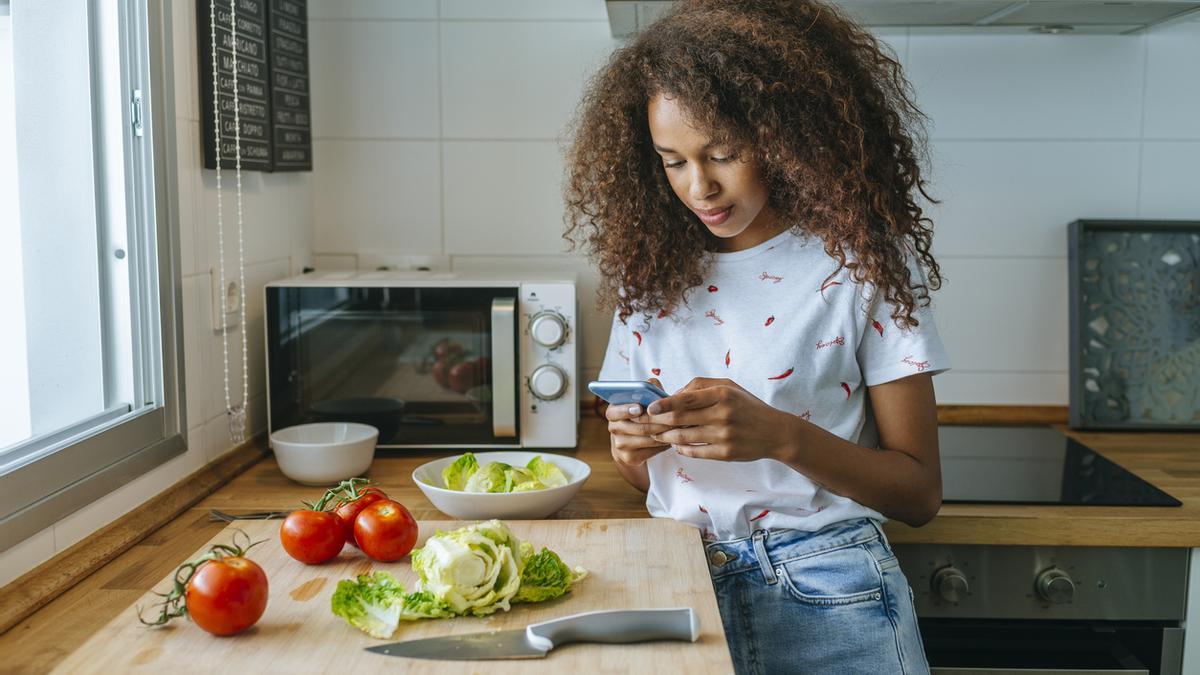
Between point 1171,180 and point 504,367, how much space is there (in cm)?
126

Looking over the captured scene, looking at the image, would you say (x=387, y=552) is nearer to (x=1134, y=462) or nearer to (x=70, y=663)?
(x=70, y=663)

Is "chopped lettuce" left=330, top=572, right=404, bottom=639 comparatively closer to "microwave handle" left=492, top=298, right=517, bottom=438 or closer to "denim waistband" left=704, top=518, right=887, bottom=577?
"denim waistband" left=704, top=518, right=887, bottom=577

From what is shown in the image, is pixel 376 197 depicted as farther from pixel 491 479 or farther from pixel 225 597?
pixel 225 597

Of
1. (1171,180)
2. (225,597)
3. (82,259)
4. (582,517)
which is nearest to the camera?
(225,597)

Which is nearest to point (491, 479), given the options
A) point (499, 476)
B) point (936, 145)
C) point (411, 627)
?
point (499, 476)

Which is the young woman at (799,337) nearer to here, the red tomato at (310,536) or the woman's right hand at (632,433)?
the woman's right hand at (632,433)

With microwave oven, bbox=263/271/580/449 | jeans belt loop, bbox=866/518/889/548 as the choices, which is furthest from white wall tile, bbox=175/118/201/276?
jeans belt loop, bbox=866/518/889/548

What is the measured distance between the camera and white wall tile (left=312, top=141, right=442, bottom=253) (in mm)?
2061

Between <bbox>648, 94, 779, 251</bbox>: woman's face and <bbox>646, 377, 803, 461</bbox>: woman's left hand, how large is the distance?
0.21 m

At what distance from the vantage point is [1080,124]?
2.01m

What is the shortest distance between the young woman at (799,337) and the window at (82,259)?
610 millimetres

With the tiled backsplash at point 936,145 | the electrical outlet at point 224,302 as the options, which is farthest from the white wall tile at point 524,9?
the electrical outlet at point 224,302

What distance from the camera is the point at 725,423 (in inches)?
45.4

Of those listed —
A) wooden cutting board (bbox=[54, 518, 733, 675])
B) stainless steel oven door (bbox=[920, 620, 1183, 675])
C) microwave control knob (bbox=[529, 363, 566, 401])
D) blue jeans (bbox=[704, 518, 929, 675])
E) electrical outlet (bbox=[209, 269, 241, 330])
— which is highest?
electrical outlet (bbox=[209, 269, 241, 330])
